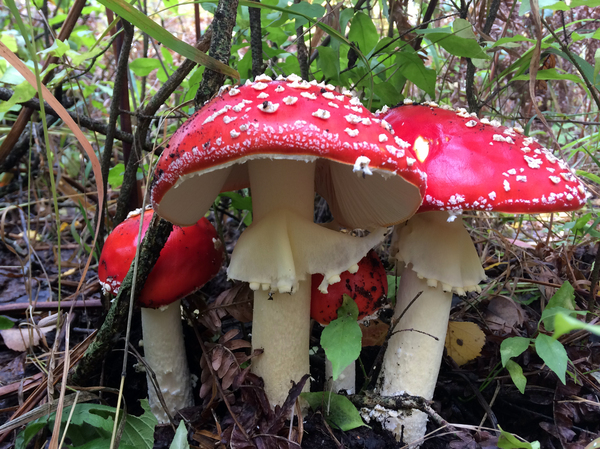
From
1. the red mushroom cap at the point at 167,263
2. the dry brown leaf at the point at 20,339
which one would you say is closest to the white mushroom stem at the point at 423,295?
the red mushroom cap at the point at 167,263

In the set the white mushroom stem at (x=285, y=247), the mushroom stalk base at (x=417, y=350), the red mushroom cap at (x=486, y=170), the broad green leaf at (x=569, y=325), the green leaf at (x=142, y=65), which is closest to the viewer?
the broad green leaf at (x=569, y=325)

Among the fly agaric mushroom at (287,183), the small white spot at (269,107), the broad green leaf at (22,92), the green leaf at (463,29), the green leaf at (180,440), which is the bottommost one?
the green leaf at (180,440)

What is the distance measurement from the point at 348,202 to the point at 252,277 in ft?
2.19

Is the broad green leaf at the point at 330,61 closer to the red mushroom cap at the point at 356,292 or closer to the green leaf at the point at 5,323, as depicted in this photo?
the red mushroom cap at the point at 356,292

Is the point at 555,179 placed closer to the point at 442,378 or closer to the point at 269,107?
the point at 269,107

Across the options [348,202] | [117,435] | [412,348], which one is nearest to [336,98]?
[348,202]

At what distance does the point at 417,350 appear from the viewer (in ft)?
6.46

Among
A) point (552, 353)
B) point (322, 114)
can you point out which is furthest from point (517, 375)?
point (322, 114)

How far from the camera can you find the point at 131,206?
2562mm

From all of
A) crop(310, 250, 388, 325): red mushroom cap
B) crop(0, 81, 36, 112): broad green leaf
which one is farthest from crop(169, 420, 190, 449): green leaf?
crop(0, 81, 36, 112): broad green leaf

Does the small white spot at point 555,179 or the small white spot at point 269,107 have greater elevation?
the small white spot at point 269,107

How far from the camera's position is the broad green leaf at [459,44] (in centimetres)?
182

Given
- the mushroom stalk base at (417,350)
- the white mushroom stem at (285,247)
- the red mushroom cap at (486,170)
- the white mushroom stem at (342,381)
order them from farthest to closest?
the white mushroom stem at (342,381)
the mushroom stalk base at (417,350)
the white mushroom stem at (285,247)
the red mushroom cap at (486,170)

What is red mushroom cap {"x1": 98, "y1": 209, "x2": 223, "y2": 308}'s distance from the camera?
6.06 feet
